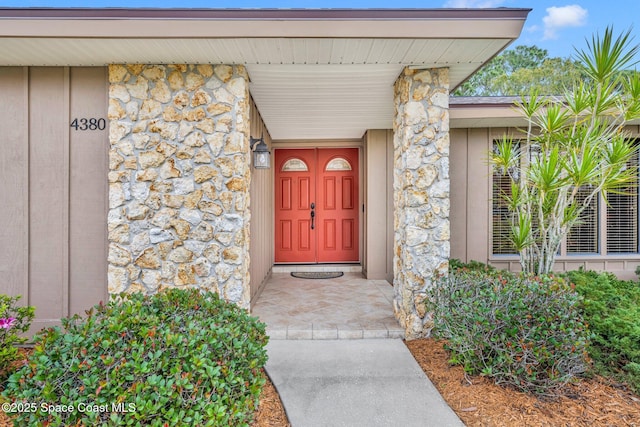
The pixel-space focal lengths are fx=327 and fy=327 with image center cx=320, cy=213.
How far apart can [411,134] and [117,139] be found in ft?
8.49

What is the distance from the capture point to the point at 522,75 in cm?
1584

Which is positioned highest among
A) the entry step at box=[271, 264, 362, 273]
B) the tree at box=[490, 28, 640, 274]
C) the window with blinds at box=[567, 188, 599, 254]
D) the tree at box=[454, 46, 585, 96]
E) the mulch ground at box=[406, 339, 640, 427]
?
the tree at box=[454, 46, 585, 96]

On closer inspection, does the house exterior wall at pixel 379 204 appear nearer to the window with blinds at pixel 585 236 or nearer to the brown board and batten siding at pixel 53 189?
the window with blinds at pixel 585 236

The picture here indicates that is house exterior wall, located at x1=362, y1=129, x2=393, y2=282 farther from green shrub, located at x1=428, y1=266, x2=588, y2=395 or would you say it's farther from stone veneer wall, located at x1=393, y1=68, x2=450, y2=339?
green shrub, located at x1=428, y1=266, x2=588, y2=395

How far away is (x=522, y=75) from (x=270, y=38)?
58.1 ft

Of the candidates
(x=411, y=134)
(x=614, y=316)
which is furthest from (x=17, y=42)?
(x=614, y=316)

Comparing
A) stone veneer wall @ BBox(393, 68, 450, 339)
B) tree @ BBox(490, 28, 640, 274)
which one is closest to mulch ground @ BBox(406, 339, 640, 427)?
stone veneer wall @ BBox(393, 68, 450, 339)

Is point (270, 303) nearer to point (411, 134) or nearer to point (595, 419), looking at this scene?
point (411, 134)

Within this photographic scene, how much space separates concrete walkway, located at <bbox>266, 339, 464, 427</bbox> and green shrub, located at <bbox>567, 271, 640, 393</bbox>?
1292mm

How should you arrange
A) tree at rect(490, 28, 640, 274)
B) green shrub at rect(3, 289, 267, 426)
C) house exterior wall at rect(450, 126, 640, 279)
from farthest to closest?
house exterior wall at rect(450, 126, 640, 279) < tree at rect(490, 28, 640, 274) < green shrub at rect(3, 289, 267, 426)

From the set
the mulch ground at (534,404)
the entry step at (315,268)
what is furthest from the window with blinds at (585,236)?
the entry step at (315,268)

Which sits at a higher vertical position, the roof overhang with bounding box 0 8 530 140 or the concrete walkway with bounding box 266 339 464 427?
the roof overhang with bounding box 0 8 530 140

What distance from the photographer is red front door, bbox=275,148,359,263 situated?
6.05 meters

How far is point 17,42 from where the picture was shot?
246 centimetres
